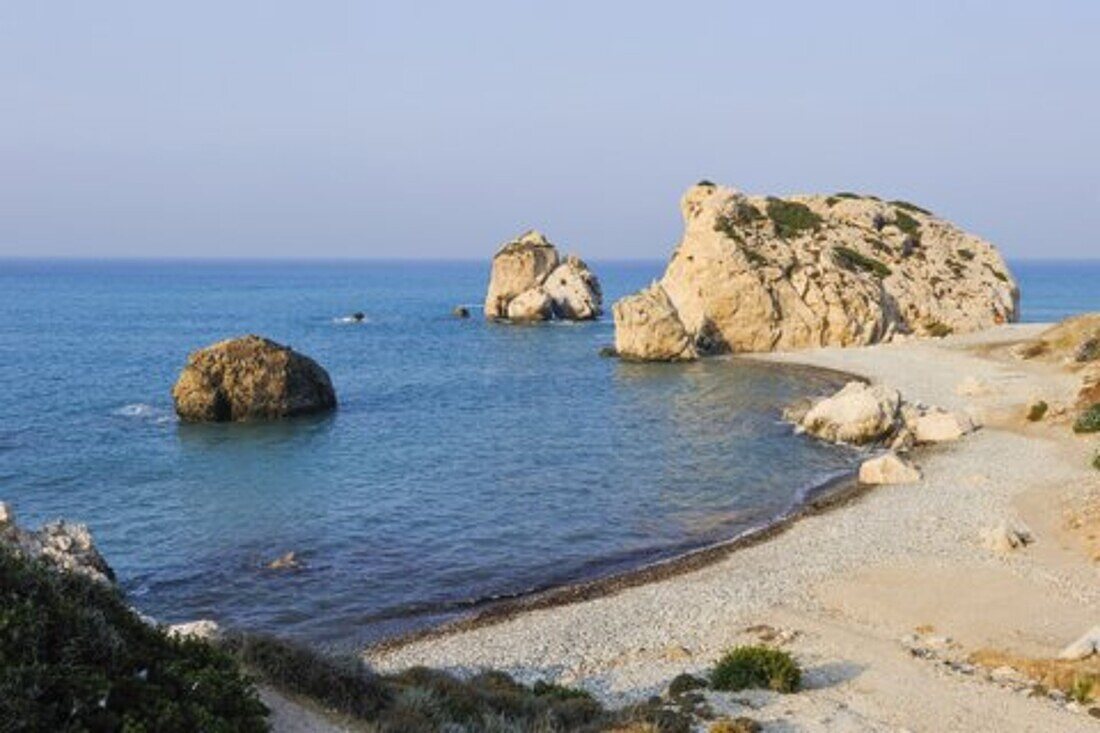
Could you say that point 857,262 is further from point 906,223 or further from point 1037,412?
point 1037,412

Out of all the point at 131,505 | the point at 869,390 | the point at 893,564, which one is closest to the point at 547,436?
the point at 869,390

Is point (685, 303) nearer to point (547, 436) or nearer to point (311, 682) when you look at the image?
point (547, 436)

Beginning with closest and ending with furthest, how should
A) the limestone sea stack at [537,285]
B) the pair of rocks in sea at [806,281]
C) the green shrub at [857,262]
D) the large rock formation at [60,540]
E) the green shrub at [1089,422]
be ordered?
1. the large rock formation at [60,540]
2. the green shrub at [1089,422]
3. the pair of rocks in sea at [806,281]
4. the green shrub at [857,262]
5. the limestone sea stack at [537,285]

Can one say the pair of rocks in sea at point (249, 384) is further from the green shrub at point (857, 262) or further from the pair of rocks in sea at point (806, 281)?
the green shrub at point (857, 262)

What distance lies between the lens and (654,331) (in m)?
81.9

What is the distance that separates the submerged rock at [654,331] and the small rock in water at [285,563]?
53.3 m

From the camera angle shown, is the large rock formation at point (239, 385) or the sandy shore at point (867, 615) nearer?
the sandy shore at point (867, 615)

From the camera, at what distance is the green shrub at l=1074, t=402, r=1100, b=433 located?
150 ft

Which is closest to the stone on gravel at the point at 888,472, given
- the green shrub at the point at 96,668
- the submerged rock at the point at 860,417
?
the submerged rock at the point at 860,417

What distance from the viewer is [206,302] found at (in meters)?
175

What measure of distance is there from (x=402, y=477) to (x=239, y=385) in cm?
1737

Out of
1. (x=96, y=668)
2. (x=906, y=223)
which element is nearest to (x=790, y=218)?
(x=906, y=223)

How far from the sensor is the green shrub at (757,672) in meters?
19.2

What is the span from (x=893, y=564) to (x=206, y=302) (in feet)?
532
